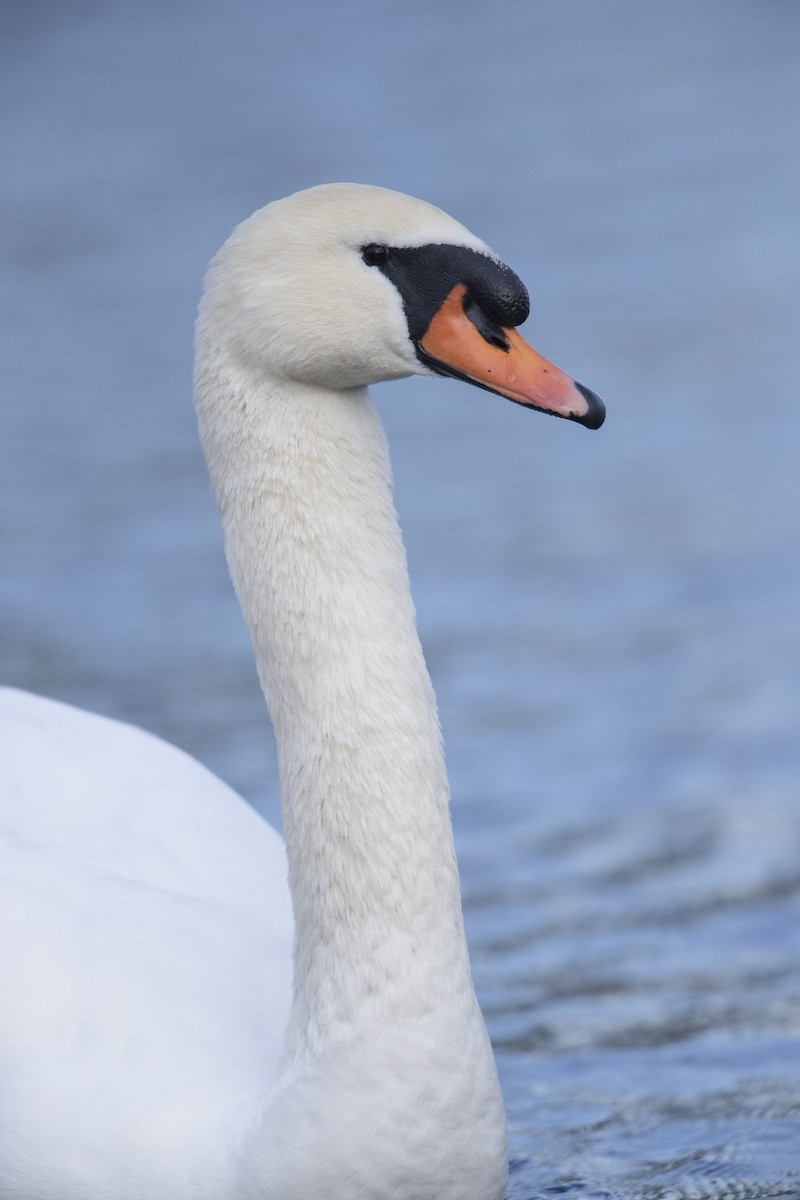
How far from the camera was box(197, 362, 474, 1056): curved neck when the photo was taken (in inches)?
137

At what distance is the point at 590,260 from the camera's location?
12555mm

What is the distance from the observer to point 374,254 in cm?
341

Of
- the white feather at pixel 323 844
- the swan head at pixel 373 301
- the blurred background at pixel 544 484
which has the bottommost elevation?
the white feather at pixel 323 844

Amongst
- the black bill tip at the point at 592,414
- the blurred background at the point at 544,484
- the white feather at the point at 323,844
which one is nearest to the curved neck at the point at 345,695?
the white feather at the point at 323,844

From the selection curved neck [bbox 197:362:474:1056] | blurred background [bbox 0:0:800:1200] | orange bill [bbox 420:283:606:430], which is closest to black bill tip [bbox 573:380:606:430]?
orange bill [bbox 420:283:606:430]

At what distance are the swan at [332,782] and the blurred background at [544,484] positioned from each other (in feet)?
2.72

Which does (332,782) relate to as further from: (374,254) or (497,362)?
(374,254)

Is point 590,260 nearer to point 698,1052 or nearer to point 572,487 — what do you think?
point 572,487

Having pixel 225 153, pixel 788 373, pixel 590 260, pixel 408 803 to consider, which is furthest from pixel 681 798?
pixel 225 153

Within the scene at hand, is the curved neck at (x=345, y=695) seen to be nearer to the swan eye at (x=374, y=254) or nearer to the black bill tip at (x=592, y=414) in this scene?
the swan eye at (x=374, y=254)

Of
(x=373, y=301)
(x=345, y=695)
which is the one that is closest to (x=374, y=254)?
(x=373, y=301)

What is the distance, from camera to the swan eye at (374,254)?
3402 mm

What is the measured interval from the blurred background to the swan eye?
5.94 ft

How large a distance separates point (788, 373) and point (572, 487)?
1694 millimetres
